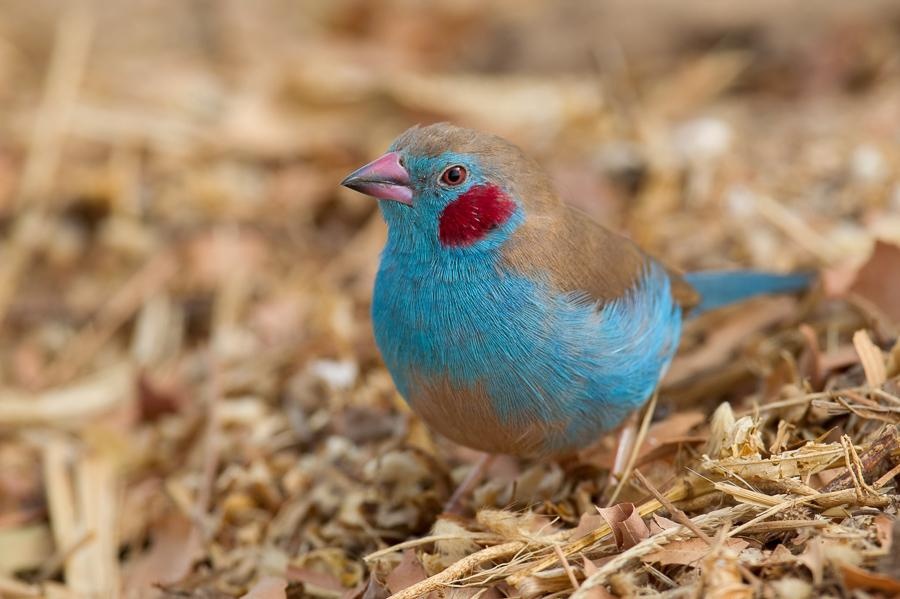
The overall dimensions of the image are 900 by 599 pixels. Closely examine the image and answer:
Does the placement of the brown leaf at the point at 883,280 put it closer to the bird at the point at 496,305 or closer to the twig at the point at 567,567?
the bird at the point at 496,305

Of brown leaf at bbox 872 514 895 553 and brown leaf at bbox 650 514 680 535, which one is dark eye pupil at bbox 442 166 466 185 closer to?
brown leaf at bbox 650 514 680 535

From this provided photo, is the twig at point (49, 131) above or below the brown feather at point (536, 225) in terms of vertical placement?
above

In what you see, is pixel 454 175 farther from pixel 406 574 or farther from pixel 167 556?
pixel 167 556

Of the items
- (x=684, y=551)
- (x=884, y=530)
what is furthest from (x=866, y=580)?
(x=684, y=551)

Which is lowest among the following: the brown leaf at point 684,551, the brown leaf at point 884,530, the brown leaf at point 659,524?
the brown leaf at point 684,551

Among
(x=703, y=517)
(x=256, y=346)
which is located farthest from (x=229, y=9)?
(x=703, y=517)

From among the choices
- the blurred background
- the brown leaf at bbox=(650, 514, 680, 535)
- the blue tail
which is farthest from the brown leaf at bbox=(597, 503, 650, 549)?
the blue tail

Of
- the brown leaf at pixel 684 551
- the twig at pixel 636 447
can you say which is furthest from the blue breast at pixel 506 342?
the brown leaf at pixel 684 551

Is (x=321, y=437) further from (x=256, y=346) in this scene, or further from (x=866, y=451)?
(x=866, y=451)
